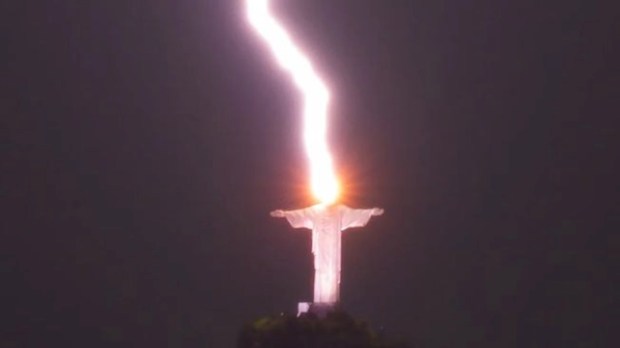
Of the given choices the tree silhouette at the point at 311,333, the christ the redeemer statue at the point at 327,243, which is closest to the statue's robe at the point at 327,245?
the christ the redeemer statue at the point at 327,243

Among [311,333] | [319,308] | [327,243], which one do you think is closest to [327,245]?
[327,243]

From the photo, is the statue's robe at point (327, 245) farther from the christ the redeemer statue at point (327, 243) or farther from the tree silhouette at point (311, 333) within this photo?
the tree silhouette at point (311, 333)

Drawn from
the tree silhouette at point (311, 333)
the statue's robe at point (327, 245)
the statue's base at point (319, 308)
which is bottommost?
the tree silhouette at point (311, 333)

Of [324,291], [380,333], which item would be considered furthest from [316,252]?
[380,333]

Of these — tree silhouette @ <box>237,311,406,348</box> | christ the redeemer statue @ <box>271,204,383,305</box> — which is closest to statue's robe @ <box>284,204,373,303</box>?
christ the redeemer statue @ <box>271,204,383,305</box>

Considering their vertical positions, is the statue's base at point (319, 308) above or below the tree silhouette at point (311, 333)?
above

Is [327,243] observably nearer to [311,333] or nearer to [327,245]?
[327,245]

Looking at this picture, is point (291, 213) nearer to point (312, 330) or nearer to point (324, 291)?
point (324, 291)

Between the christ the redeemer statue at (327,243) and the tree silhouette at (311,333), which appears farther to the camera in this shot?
the christ the redeemer statue at (327,243)
